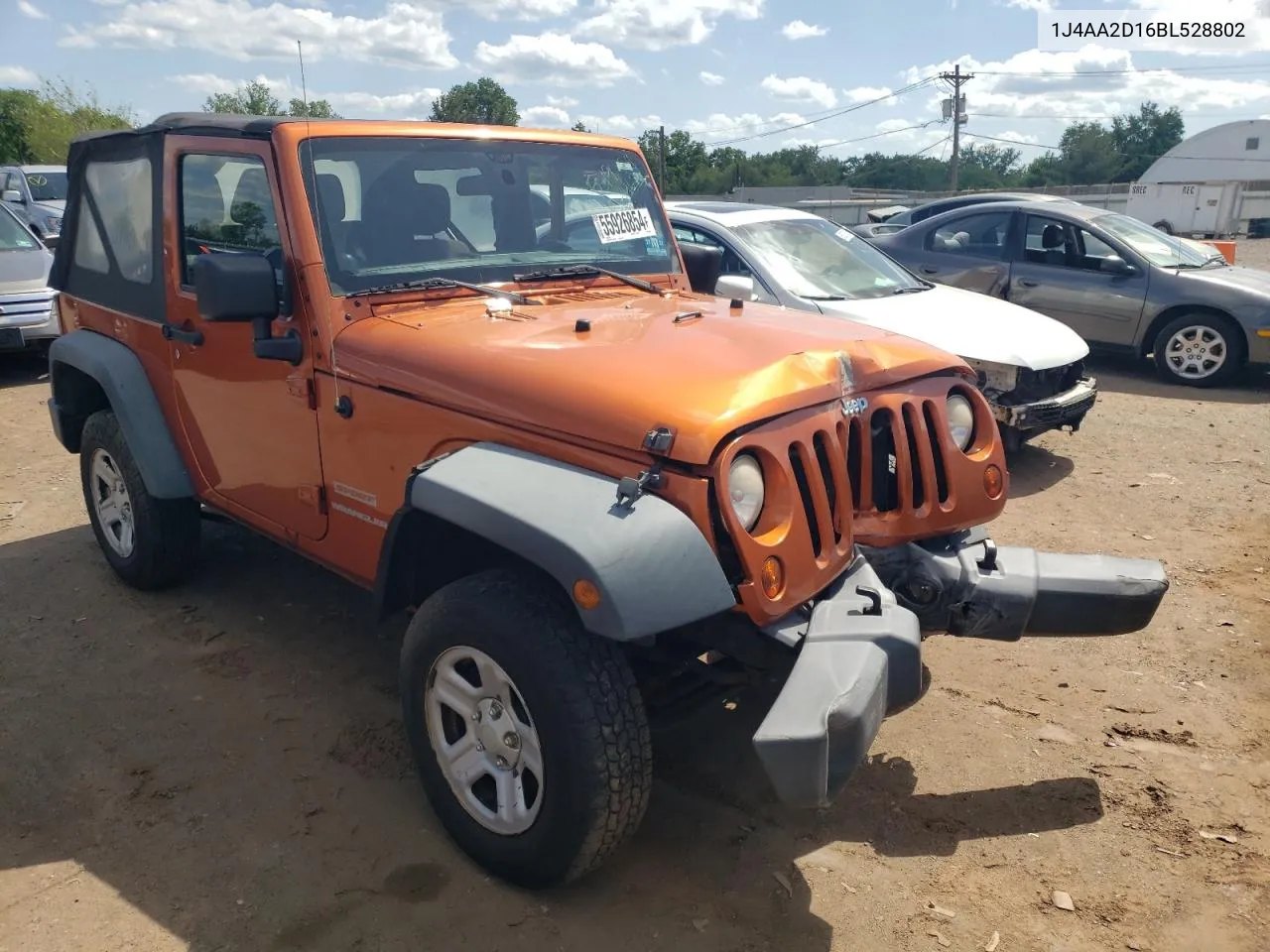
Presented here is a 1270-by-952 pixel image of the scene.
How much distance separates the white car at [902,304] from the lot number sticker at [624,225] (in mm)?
1933

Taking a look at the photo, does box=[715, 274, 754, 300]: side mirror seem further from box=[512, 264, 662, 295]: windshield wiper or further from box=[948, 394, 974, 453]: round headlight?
box=[948, 394, 974, 453]: round headlight

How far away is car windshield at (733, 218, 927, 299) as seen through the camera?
6.96m

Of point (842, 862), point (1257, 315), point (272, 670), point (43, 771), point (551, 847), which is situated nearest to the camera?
point (551, 847)

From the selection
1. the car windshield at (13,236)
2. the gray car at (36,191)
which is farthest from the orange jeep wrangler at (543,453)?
the gray car at (36,191)

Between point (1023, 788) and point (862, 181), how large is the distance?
77.9 meters

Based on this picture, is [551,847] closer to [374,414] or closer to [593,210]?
[374,414]

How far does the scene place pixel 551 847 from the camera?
2.61 metres

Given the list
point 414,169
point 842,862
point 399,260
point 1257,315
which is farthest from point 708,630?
point 1257,315

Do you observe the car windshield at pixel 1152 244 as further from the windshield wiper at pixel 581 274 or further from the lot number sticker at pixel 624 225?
the windshield wiper at pixel 581 274

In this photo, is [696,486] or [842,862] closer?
[696,486]

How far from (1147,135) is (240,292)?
92633 mm

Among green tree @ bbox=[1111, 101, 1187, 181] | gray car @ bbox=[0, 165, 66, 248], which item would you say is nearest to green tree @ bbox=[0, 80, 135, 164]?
gray car @ bbox=[0, 165, 66, 248]

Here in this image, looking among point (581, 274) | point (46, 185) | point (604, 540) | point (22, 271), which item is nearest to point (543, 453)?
point (604, 540)

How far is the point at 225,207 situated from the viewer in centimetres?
379
